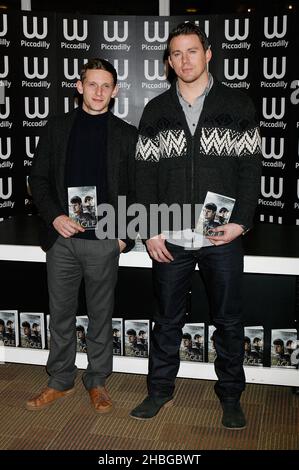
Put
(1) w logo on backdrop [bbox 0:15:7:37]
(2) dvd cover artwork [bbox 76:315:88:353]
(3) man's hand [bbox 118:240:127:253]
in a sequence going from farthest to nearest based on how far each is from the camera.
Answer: (1) w logo on backdrop [bbox 0:15:7:37], (2) dvd cover artwork [bbox 76:315:88:353], (3) man's hand [bbox 118:240:127:253]

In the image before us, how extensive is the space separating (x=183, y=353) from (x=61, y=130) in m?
1.19

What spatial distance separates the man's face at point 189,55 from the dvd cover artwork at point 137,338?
3.99ft

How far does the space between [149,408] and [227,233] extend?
84 centimetres

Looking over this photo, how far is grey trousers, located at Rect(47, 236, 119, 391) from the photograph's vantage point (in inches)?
99.3

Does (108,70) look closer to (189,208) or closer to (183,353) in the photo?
(189,208)

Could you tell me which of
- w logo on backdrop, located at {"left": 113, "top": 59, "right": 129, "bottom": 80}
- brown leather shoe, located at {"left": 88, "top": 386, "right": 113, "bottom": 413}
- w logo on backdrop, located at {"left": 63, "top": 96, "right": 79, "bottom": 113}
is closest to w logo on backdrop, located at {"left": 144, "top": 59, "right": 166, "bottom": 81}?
w logo on backdrop, located at {"left": 113, "top": 59, "right": 129, "bottom": 80}

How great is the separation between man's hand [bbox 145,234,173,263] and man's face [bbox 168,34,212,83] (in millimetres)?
607

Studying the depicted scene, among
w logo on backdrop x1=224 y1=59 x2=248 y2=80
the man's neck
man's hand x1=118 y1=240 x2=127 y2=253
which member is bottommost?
man's hand x1=118 y1=240 x2=127 y2=253

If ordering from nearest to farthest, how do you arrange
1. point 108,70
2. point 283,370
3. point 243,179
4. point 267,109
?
point 243,179, point 108,70, point 283,370, point 267,109

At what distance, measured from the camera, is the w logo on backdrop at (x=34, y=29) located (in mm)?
4426

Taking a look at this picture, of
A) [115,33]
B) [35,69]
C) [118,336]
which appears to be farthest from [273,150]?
[118,336]

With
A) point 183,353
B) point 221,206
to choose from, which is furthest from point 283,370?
point 221,206

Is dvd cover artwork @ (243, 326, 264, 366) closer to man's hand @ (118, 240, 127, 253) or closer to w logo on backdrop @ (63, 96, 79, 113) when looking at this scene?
man's hand @ (118, 240, 127, 253)

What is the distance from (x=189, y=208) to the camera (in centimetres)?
231
